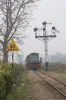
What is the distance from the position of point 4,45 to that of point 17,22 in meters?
3.84

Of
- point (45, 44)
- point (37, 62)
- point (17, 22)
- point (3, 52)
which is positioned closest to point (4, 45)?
point (3, 52)

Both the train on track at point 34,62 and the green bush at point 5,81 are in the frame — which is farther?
the train on track at point 34,62

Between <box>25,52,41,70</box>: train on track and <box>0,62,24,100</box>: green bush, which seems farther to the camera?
<box>25,52,41,70</box>: train on track

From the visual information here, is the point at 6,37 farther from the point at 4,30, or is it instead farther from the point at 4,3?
the point at 4,3

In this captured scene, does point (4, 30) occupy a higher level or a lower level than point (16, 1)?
lower

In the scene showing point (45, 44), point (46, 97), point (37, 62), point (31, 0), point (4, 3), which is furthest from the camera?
point (37, 62)

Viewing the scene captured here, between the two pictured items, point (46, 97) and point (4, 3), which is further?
point (4, 3)

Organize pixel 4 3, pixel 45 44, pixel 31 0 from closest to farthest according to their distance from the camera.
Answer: pixel 4 3 → pixel 31 0 → pixel 45 44

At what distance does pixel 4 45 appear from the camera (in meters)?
33.2

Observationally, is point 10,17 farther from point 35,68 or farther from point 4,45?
point 35,68

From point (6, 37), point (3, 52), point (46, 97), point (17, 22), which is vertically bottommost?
point (46, 97)

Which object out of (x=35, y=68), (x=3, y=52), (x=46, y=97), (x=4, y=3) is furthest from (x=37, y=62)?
(x=46, y=97)

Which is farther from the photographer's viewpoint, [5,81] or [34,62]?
[34,62]

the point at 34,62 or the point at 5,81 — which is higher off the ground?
the point at 34,62
